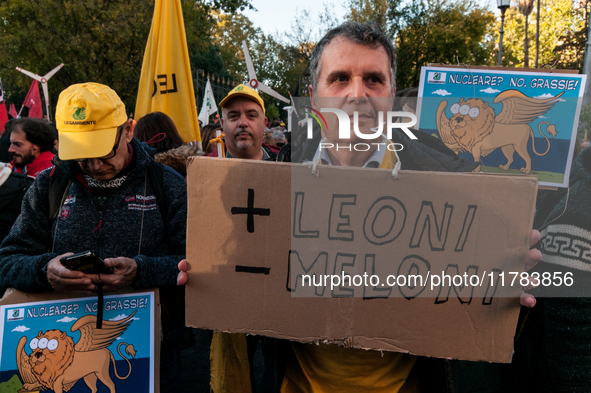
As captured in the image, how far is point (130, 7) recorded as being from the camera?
47.3 ft

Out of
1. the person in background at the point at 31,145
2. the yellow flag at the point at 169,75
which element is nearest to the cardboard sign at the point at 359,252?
the yellow flag at the point at 169,75

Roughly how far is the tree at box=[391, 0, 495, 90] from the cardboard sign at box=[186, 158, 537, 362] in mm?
23458

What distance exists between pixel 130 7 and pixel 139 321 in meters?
15.7

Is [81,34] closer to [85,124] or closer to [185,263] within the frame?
[85,124]

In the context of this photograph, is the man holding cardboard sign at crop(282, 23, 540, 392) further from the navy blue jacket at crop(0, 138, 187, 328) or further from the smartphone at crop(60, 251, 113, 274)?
the smartphone at crop(60, 251, 113, 274)

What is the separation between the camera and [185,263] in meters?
1.30

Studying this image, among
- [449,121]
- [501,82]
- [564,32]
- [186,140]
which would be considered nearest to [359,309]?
[449,121]

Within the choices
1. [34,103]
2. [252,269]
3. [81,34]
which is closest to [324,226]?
[252,269]

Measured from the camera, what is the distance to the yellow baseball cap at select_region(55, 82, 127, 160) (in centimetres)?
170

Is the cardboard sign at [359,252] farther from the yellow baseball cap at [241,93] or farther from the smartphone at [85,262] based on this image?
the yellow baseball cap at [241,93]

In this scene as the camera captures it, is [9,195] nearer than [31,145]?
Yes

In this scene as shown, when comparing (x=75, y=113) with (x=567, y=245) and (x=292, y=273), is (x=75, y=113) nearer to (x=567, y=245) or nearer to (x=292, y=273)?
(x=292, y=273)

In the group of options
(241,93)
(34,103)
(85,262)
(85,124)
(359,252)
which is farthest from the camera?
(34,103)

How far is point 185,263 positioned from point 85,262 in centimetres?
48
